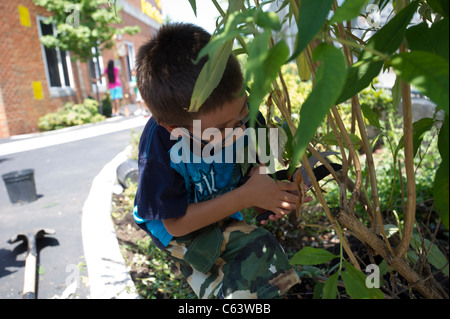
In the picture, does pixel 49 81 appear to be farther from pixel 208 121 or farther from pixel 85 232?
pixel 208 121

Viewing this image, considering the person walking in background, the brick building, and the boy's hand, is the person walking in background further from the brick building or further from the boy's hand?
the boy's hand

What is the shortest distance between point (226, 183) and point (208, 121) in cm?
39

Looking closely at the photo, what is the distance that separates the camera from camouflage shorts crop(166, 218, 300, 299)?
121 centimetres

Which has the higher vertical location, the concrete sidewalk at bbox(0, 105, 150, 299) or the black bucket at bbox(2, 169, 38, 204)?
the black bucket at bbox(2, 169, 38, 204)

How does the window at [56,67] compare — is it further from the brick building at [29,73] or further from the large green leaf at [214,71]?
the large green leaf at [214,71]

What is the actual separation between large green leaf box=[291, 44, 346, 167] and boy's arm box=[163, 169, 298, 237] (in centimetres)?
63

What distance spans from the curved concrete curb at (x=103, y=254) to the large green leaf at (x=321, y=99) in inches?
60.5

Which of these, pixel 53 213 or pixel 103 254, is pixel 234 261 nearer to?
pixel 103 254

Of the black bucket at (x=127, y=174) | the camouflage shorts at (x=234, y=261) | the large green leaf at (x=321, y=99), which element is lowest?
the black bucket at (x=127, y=174)

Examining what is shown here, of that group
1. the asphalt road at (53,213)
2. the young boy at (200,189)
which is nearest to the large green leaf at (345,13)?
the young boy at (200,189)

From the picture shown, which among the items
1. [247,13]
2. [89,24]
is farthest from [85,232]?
[89,24]

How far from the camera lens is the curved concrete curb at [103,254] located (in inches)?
69.0

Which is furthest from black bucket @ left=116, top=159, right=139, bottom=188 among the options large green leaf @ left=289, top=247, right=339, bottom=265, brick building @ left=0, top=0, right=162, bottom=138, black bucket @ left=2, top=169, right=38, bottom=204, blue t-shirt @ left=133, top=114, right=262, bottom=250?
brick building @ left=0, top=0, right=162, bottom=138
